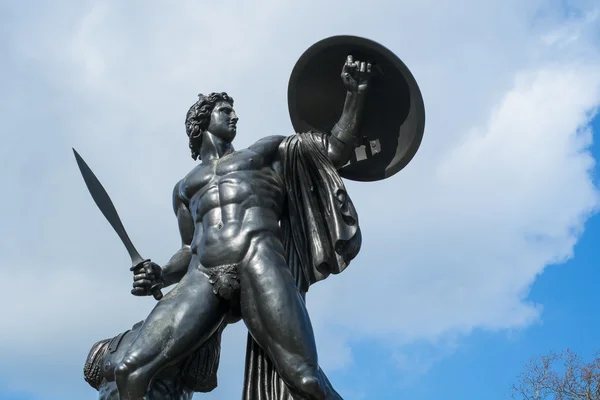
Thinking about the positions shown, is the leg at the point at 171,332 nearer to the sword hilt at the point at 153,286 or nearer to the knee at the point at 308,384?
the sword hilt at the point at 153,286

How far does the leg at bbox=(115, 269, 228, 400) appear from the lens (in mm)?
7945

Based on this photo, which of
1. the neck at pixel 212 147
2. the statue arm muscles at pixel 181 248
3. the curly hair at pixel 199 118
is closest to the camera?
the statue arm muscles at pixel 181 248

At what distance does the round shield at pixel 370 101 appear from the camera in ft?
31.8

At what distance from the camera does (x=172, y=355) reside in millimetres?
8094

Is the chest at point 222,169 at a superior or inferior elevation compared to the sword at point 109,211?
superior

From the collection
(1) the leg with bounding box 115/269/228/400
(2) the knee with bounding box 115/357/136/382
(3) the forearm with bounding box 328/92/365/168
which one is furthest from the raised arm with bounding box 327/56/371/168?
(2) the knee with bounding box 115/357/136/382

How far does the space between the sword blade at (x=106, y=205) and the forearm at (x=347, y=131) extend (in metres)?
2.15

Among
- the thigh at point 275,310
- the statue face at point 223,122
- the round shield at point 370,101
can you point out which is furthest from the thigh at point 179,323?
the round shield at point 370,101

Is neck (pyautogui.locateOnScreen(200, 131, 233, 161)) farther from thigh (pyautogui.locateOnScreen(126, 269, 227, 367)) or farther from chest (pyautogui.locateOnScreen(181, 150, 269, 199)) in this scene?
thigh (pyautogui.locateOnScreen(126, 269, 227, 367))

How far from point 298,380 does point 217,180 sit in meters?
→ 2.25

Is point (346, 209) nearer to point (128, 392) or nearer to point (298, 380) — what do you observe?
point (298, 380)

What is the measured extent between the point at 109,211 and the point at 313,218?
1.97 meters

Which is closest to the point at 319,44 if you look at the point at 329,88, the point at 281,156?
the point at 329,88

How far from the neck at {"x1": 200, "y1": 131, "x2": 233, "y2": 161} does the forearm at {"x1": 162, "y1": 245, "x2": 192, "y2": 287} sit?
0.98m
